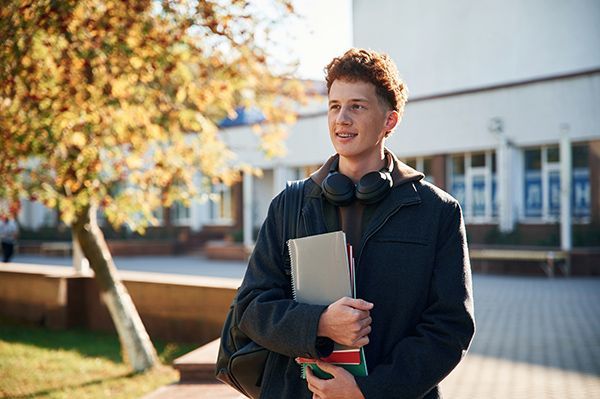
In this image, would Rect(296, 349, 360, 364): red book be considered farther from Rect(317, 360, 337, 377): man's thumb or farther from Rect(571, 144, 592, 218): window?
Rect(571, 144, 592, 218): window

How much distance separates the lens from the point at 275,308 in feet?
7.60

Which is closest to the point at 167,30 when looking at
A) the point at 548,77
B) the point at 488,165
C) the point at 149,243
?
the point at 548,77

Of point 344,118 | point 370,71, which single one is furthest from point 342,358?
point 370,71

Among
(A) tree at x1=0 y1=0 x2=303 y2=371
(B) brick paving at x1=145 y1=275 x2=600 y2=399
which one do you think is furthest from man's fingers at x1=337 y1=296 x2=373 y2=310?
(A) tree at x1=0 y1=0 x2=303 y2=371

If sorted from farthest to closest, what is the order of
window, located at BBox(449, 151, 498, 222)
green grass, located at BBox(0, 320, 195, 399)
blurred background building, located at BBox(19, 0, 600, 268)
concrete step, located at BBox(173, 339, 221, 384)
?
1. window, located at BBox(449, 151, 498, 222)
2. blurred background building, located at BBox(19, 0, 600, 268)
3. green grass, located at BBox(0, 320, 195, 399)
4. concrete step, located at BBox(173, 339, 221, 384)

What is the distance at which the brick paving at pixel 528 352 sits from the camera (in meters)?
7.09

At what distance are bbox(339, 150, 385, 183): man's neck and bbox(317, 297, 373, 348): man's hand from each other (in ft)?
1.53

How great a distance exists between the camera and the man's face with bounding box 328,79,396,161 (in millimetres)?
2414

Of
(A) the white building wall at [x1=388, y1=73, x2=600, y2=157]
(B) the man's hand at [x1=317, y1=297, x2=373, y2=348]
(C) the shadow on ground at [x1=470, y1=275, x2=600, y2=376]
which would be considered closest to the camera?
(B) the man's hand at [x1=317, y1=297, x2=373, y2=348]

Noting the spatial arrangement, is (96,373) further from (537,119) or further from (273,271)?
(537,119)

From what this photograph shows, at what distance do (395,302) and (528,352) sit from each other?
25.1 feet

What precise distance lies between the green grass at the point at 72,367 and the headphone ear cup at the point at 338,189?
18.8 feet

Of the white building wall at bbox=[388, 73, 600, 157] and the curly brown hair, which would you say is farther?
the white building wall at bbox=[388, 73, 600, 157]

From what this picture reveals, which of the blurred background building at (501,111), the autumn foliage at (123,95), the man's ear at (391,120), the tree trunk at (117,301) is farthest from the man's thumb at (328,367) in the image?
the blurred background building at (501,111)
